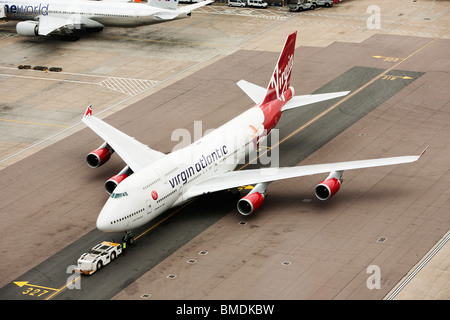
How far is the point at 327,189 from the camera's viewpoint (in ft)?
186

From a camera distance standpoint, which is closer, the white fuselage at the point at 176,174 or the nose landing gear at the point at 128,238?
the white fuselage at the point at 176,174

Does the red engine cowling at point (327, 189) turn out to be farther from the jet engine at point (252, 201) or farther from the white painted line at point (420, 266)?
the white painted line at point (420, 266)

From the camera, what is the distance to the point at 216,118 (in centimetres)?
7694

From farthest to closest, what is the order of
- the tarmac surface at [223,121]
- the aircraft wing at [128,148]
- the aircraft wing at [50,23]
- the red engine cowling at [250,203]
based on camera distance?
the aircraft wing at [50,23] → the aircraft wing at [128,148] → the red engine cowling at [250,203] → the tarmac surface at [223,121]

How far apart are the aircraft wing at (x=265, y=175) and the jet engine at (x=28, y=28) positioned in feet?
175

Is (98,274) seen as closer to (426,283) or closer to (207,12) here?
(426,283)

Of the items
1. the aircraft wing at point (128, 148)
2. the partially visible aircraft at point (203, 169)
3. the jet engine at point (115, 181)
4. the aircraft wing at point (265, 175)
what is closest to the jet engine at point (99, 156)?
the partially visible aircraft at point (203, 169)

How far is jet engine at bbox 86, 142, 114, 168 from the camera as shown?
210ft

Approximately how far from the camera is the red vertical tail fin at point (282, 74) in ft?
216

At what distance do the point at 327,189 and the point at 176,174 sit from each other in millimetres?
11444

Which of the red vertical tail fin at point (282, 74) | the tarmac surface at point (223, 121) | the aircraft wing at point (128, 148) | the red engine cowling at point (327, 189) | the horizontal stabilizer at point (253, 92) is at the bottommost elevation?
the tarmac surface at point (223, 121)

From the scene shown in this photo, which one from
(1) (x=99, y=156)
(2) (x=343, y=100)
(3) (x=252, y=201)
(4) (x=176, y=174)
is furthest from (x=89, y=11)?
(3) (x=252, y=201)

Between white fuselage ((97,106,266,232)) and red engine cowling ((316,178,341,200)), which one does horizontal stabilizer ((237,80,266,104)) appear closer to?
white fuselage ((97,106,266,232))

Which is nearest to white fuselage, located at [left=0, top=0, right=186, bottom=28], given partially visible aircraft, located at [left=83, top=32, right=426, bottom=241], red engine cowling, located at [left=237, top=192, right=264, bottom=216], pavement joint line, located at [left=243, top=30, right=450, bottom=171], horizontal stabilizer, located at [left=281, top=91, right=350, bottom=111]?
pavement joint line, located at [left=243, top=30, right=450, bottom=171]
